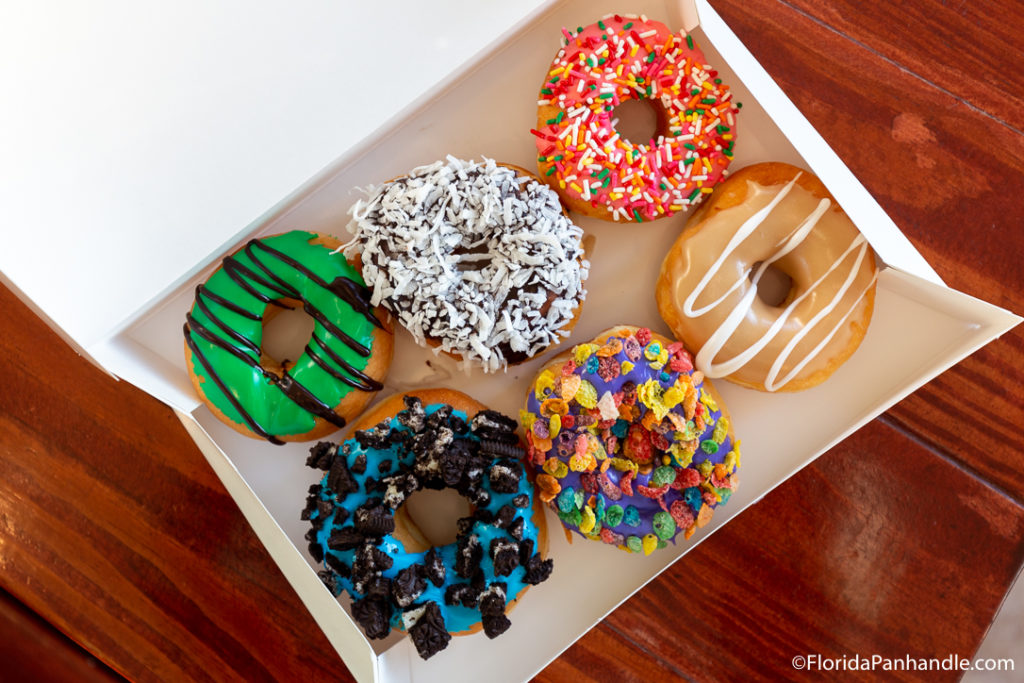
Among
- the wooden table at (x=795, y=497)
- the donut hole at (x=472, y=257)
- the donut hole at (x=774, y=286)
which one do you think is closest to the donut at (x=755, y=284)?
the donut hole at (x=774, y=286)

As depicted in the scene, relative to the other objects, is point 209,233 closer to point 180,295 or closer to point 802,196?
point 180,295

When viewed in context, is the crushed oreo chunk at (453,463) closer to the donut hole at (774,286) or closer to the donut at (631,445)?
the donut at (631,445)

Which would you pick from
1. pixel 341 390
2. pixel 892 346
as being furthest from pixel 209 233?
pixel 892 346

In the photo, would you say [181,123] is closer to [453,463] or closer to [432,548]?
[453,463]

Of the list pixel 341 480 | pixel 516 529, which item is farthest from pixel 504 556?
pixel 341 480

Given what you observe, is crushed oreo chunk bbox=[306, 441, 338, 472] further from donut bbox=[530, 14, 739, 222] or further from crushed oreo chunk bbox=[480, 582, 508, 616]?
donut bbox=[530, 14, 739, 222]

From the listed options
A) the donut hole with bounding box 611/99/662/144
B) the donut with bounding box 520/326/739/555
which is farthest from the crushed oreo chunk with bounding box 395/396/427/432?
the donut hole with bounding box 611/99/662/144
